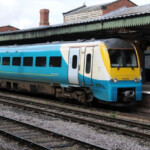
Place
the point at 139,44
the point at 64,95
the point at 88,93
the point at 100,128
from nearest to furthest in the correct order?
the point at 100,128, the point at 88,93, the point at 64,95, the point at 139,44

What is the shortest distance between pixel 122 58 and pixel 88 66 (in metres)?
1.39

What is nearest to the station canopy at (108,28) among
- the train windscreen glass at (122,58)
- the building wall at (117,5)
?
the train windscreen glass at (122,58)

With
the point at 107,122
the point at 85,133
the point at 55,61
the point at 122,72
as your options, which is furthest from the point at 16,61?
the point at 85,133

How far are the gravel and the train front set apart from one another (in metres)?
2.53

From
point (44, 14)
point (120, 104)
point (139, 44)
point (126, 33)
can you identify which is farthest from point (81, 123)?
point (44, 14)

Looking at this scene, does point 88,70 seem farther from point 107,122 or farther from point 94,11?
point 94,11

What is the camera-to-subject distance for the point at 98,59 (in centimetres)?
1138

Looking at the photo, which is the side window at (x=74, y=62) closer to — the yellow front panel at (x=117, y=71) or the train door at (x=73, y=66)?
the train door at (x=73, y=66)

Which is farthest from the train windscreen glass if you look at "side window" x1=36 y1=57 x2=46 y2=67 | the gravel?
"side window" x1=36 y1=57 x2=46 y2=67

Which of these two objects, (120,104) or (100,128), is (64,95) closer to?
(120,104)

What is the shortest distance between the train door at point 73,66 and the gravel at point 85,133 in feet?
7.47

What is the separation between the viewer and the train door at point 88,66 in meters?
11.7

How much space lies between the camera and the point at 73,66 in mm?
12406

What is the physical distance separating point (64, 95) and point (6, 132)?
5614 millimetres
